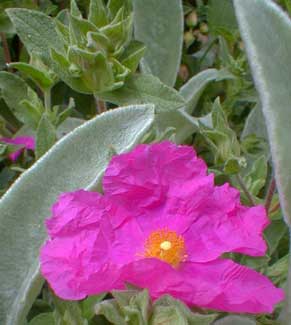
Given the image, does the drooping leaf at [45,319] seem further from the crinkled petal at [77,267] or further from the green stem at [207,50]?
the green stem at [207,50]

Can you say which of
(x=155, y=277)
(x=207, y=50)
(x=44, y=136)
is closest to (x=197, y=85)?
(x=207, y=50)

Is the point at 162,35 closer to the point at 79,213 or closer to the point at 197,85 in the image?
the point at 197,85

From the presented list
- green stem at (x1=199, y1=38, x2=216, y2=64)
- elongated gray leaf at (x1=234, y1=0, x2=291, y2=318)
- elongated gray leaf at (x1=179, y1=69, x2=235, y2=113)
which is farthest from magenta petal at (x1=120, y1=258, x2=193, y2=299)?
green stem at (x1=199, y1=38, x2=216, y2=64)

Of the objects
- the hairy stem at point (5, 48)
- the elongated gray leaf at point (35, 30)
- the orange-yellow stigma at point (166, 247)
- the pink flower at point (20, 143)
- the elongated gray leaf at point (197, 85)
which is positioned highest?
the elongated gray leaf at point (35, 30)

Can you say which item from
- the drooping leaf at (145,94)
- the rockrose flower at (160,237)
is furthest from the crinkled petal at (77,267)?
the drooping leaf at (145,94)

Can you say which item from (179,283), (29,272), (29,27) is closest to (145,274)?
(179,283)

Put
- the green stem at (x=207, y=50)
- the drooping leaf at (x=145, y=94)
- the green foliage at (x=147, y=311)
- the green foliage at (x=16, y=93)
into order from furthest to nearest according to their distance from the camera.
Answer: the green stem at (x=207, y=50) < the green foliage at (x=16, y=93) < the drooping leaf at (x=145, y=94) < the green foliage at (x=147, y=311)
